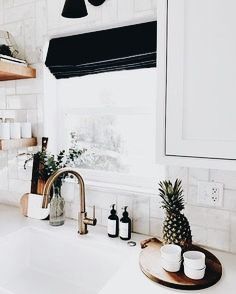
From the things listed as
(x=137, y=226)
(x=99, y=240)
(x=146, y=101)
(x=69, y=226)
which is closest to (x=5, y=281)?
(x=69, y=226)

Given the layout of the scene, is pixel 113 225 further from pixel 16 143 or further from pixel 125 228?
pixel 16 143

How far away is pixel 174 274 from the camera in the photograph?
3.60 ft

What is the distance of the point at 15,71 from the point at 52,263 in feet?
3.68

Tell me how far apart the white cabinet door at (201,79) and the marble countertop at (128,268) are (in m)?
0.49

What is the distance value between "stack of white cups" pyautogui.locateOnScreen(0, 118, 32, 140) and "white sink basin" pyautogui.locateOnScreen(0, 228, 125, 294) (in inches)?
22.4

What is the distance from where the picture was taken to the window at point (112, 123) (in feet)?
5.49

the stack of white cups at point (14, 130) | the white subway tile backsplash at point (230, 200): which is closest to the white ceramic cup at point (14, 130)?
the stack of white cups at point (14, 130)

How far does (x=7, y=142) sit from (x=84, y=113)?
1.66ft

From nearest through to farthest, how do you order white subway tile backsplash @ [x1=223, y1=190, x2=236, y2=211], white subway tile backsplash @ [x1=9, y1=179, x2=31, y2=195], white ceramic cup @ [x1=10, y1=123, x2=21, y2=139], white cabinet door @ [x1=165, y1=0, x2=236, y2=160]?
1. white cabinet door @ [x1=165, y1=0, x2=236, y2=160]
2. white subway tile backsplash @ [x1=223, y1=190, x2=236, y2=211]
3. white ceramic cup @ [x1=10, y1=123, x2=21, y2=139]
4. white subway tile backsplash @ [x1=9, y1=179, x2=31, y2=195]

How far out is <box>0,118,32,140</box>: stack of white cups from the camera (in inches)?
67.7

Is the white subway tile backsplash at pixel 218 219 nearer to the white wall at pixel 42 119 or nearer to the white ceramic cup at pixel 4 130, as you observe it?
the white wall at pixel 42 119

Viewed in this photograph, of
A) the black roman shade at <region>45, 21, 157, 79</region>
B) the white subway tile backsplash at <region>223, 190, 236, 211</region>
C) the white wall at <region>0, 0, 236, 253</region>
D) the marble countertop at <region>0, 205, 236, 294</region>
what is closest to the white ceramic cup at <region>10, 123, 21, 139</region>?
the white wall at <region>0, 0, 236, 253</region>

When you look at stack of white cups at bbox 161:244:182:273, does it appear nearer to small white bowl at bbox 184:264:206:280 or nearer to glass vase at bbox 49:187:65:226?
small white bowl at bbox 184:264:206:280

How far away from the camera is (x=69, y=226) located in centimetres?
166
